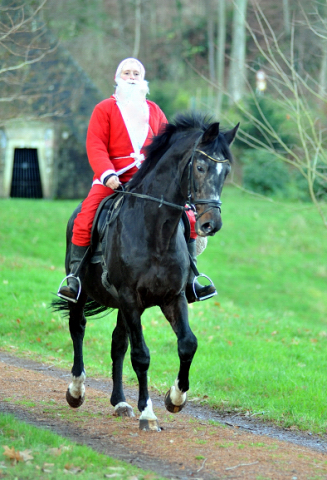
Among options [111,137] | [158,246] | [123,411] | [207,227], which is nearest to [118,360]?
[123,411]

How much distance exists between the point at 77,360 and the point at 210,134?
2965mm

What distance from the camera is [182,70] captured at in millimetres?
44062

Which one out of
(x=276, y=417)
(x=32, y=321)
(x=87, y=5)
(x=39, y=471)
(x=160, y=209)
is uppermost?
(x=87, y=5)

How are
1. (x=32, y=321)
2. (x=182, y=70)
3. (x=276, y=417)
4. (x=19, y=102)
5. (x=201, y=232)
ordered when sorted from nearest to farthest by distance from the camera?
(x=201, y=232)
(x=276, y=417)
(x=32, y=321)
(x=19, y=102)
(x=182, y=70)

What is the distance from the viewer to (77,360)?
6.58 m

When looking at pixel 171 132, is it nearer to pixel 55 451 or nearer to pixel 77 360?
pixel 77 360

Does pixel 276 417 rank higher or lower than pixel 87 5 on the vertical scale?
lower

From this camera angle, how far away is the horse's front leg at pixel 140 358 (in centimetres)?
546

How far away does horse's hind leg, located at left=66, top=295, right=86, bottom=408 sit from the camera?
6270mm

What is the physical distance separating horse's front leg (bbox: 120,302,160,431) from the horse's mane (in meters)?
1.28

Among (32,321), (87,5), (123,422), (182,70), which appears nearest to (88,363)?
(32,321)

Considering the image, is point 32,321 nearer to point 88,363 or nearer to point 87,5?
point 88,363

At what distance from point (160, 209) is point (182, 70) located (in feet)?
133

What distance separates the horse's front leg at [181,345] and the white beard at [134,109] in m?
1.63
